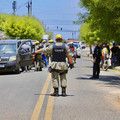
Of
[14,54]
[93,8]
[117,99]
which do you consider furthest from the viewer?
[14,54]

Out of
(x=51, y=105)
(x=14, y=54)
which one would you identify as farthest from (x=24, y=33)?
(x=51, y=105)

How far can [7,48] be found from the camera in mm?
33719

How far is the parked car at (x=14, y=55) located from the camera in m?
31.9

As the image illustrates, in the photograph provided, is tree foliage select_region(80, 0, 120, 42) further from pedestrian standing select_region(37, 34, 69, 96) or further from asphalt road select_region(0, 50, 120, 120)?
pedestrian standing select_region(37, 34, 69, 96)

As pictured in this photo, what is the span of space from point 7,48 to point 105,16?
7.97 m

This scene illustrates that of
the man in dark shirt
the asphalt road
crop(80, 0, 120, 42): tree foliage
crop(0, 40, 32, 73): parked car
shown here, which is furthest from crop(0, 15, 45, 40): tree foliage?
the asphalt road

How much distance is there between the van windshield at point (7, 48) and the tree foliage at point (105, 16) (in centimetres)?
543

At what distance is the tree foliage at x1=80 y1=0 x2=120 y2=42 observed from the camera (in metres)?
27.0

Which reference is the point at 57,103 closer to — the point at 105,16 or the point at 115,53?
the point at 105,16

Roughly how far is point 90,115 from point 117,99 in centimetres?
449

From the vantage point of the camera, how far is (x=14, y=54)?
32.6 m

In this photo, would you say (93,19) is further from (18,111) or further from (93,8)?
(18,111)

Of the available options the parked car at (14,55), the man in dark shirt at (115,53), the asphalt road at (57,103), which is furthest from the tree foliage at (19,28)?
the asphalt road at (57,103)

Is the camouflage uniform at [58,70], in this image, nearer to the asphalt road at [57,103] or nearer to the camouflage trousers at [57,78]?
the camouflage trousers at [57,78]
